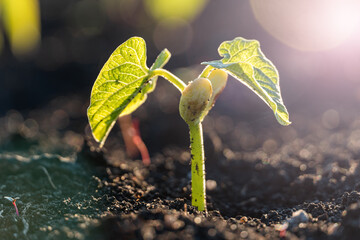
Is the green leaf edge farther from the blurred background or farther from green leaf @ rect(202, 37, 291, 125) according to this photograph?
the blurred background

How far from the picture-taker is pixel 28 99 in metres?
3.91

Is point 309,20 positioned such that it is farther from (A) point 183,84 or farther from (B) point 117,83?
(B) point 117,83

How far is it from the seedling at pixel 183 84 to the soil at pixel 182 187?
0.26 metres

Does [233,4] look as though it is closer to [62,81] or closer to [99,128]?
[62,81]

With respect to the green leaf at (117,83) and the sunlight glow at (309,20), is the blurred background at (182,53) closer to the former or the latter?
the sunlight glow at (309,20)

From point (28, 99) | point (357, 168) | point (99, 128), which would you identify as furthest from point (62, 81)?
point (357, 168)

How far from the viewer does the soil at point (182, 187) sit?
3.83 ft

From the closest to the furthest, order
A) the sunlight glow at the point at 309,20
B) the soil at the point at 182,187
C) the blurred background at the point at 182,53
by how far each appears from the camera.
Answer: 1. the soil at the point at 182,187
2. the blurred background at the point at 182,53
3. the sunlight glow at the point at 309,20

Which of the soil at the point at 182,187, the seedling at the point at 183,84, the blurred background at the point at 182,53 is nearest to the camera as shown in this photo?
the soil at the point at 182,187

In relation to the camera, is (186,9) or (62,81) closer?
(186,9)

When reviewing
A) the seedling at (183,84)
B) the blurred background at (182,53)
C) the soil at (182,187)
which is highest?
the blurred background at (182,53)

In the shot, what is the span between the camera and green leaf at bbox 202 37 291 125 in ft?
4.12

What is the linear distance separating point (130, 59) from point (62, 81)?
3.09 metres

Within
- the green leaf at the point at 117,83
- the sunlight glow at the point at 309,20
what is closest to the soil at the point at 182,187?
the green leaf at the point at 117,83
